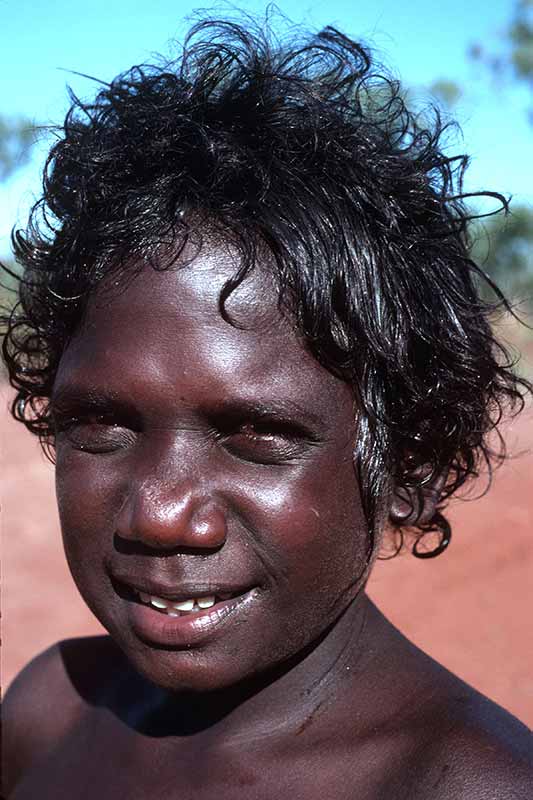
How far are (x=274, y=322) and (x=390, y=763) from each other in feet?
2.44

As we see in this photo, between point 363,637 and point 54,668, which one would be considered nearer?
point 363,637

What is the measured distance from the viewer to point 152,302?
1.39 metres

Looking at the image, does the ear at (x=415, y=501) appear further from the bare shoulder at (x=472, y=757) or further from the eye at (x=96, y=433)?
the eye at (x=96, y=433)

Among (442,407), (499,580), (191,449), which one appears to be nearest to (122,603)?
(191,449)

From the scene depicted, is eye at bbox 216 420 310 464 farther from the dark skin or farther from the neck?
the neck

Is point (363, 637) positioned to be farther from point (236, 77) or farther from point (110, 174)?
point (236, 77)

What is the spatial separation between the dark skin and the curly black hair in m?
0.07

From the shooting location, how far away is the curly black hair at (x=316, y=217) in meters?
1.44

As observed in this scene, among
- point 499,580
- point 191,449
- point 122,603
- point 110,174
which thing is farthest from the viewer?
point 499,580

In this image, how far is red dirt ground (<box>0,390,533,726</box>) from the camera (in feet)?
14.9

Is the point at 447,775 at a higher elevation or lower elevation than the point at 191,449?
lower

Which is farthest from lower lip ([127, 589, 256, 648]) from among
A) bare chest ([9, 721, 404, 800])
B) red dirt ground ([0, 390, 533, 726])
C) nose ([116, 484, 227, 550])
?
→ red dirt ground ([0, 390, 533, 726])

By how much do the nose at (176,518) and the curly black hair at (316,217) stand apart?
287 mm

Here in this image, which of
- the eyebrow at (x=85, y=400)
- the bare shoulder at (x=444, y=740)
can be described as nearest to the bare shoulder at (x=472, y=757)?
the bare shoulder at (x=444, y=740)
